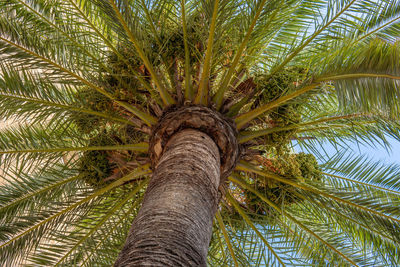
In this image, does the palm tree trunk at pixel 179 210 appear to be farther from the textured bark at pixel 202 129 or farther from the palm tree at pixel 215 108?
the textured bark at pixel 202 129

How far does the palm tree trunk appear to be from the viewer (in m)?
1.94

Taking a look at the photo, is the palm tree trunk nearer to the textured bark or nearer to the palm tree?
the palm tree

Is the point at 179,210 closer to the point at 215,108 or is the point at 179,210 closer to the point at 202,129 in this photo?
the point at 202,129

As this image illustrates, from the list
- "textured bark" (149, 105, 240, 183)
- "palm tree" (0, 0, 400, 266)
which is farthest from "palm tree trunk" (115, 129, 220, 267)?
"textured bark" (149, 105, 240, 183)

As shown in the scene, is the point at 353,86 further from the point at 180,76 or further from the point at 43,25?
the point at 43,25

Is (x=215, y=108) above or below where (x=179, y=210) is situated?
above

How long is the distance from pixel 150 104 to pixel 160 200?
1905 mm

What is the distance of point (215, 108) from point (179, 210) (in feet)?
5.76

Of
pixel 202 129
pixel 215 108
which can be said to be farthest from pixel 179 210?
pixel 215 108

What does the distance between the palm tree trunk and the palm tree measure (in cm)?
6

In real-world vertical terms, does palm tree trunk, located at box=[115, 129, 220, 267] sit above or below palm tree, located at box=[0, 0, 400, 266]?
below

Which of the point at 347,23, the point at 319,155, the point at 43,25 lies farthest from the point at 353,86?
the point at 43,25

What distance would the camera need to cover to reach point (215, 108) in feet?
12.7

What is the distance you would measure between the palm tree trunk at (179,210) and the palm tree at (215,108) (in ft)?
0.20
